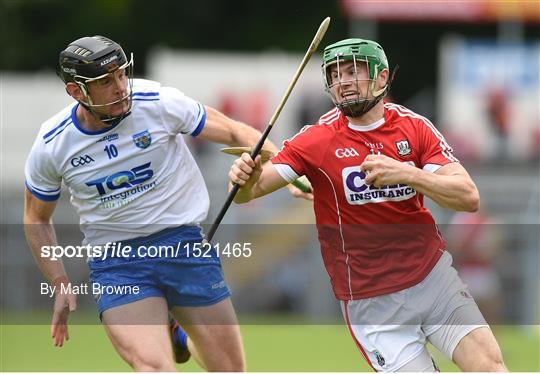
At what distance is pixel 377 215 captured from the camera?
6367mm

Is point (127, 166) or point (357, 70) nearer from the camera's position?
point (357, 70)

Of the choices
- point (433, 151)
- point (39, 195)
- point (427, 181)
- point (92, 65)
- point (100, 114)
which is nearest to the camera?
point (427, 181)

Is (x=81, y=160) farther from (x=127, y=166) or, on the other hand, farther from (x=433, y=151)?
(x=433, y=151)

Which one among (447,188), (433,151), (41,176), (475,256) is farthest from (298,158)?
(475,256)

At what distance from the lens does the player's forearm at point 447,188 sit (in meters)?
5.90

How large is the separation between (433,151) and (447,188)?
344 millimetres

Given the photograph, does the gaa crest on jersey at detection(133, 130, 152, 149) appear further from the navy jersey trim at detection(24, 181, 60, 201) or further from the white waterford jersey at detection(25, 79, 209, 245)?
the navy jersey trim at detection(24, 181, 60, 201)

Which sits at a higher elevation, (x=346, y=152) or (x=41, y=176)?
(x=346, y=152)

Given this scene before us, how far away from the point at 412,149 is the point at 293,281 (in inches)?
411

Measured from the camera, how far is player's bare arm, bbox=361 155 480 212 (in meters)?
5.85

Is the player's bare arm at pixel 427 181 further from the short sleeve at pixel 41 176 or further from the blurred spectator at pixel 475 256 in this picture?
the blurred spectator at pixel 475 256

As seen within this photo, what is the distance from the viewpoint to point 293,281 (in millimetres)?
16609

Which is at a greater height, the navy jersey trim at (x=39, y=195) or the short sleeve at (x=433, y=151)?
the short sleeve at (x=433, y=151)

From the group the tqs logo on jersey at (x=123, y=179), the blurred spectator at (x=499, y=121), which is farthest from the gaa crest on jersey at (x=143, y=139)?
the blurred spectator at (x=499, y=121)
